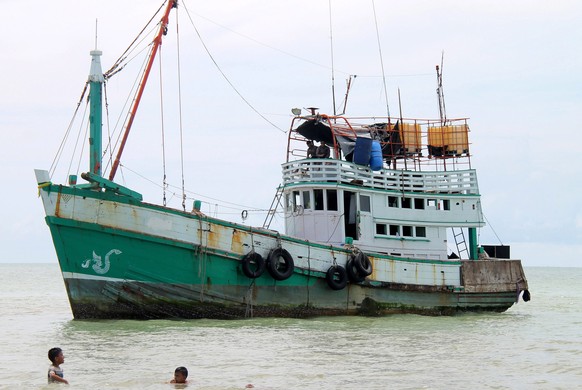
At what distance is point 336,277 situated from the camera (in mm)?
22781

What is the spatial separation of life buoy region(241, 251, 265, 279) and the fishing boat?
0.05 meters

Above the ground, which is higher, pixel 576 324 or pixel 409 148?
pixel 409 148

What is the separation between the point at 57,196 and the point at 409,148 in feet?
34.3

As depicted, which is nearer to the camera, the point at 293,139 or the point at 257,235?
the point at 257,235

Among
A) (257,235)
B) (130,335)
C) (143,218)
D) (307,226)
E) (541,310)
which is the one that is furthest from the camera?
(541,310)

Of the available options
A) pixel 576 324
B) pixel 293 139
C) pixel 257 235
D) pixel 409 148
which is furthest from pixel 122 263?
pixel 576 324

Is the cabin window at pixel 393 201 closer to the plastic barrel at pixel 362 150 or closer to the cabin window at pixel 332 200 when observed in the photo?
the plastic barrel at pixel 362 150

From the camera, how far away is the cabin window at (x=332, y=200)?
24.0 metres

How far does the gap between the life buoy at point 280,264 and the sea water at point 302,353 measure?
1.17m

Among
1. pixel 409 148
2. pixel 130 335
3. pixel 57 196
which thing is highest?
pixel 409 148

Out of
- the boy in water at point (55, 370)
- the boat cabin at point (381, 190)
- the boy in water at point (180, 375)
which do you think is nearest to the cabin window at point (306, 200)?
the boat cabin at point (381, 190)

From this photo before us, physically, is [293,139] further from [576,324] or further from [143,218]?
[576,324]

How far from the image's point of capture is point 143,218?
20.2m

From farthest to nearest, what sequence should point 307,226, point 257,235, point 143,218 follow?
1. point 307,226
2. point 257,235
3. point 143,218
